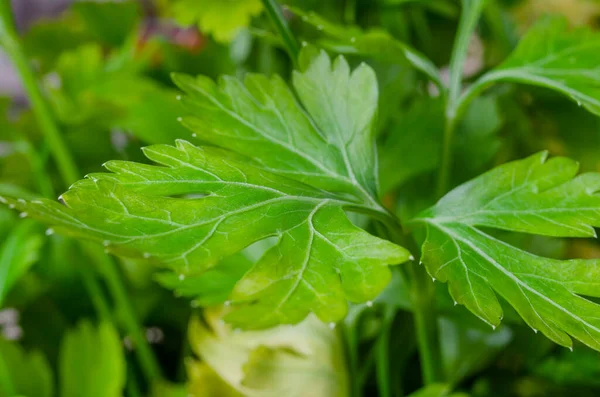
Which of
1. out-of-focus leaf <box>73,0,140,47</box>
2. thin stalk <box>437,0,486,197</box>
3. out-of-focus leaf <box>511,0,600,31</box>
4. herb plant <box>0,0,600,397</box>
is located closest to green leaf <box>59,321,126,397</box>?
herb plant <box>0,0,600,397</box>

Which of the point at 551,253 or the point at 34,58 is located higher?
the point at 34,58

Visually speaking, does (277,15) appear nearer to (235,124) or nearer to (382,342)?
(235,124)

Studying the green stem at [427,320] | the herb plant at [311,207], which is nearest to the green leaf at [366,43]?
the herb plant at [311,207]

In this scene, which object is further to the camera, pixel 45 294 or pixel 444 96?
pixel 45 294

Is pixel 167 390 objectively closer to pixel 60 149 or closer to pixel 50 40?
pixel 60 149

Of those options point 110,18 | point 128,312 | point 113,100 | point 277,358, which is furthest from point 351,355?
point 110,18

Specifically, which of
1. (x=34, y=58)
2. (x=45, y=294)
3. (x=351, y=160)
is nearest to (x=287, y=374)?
(x=351, y=160)
